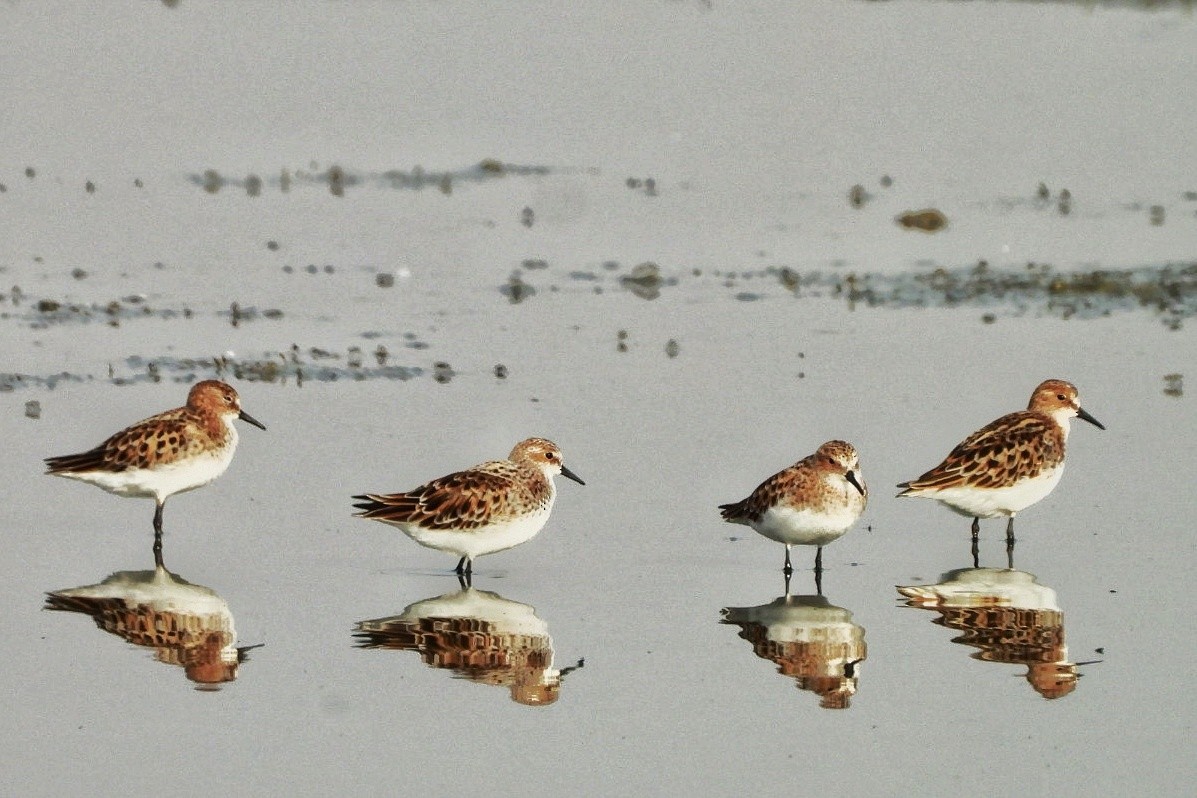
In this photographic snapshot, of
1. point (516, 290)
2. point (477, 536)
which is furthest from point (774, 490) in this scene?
point (516, 290)

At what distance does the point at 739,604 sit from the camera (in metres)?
15.4

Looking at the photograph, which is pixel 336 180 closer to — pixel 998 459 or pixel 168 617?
pixel 998 459

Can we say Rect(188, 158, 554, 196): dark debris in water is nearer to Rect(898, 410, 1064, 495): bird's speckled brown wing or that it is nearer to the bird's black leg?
the bird's black leg

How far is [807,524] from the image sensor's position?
15.8 meters

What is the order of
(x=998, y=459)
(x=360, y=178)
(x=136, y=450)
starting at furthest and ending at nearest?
(x=360, y=178) → (x=136, y=450) → (x=998, y=459)

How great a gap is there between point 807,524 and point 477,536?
2.45 metres

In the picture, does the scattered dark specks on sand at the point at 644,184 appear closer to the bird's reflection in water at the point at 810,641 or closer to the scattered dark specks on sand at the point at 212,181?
the scattered dark specks on sand at the point at 212,181

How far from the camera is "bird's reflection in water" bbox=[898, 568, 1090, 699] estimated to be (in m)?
14.0

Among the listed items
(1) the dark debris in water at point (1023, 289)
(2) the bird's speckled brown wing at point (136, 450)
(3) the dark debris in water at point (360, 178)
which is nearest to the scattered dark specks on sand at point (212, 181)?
(3) the dark debris in water at point (360, 178)

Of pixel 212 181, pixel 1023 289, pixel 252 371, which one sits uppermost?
pixel 212 181

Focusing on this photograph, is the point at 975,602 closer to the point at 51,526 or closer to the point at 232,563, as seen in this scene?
the point at 232,563

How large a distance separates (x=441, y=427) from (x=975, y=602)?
6.29 m

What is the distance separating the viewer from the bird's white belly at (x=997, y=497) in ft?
54.8

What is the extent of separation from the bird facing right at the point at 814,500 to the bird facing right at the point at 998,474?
797 millimetres
